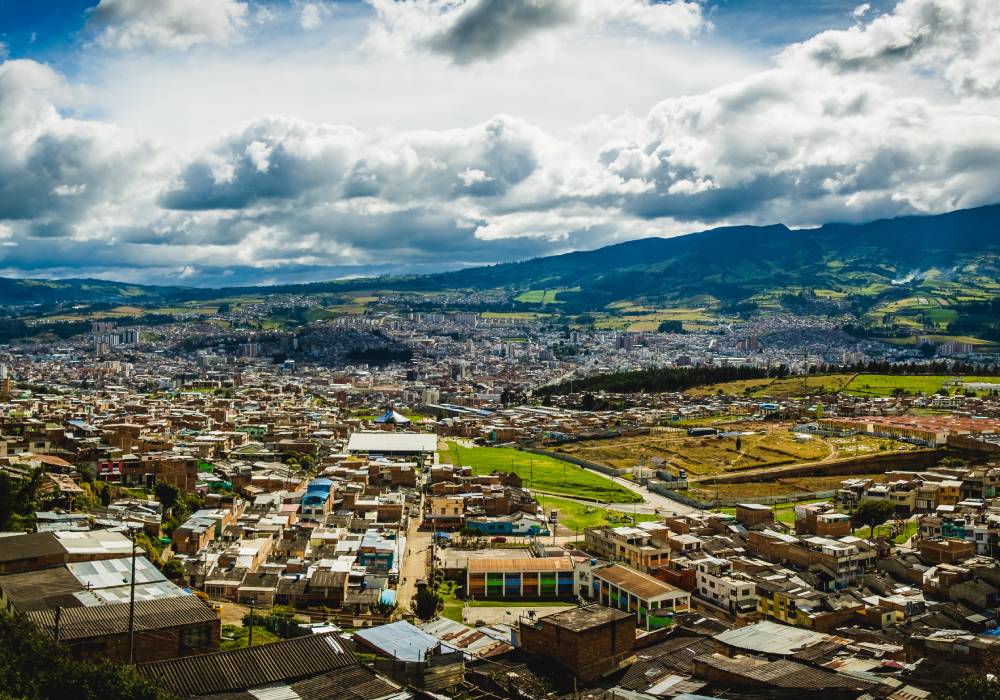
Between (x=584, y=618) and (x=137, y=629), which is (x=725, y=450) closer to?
(x=584, y=618)

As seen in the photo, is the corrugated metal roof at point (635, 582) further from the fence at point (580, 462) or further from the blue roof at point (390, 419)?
the blue roof at point (390, 419)

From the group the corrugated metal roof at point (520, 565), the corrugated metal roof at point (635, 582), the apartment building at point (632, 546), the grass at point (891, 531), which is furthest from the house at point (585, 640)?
the grass at point (891, 531)

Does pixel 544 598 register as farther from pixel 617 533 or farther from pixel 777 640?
pixel 777 640

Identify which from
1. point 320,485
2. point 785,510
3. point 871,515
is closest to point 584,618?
point 320,485

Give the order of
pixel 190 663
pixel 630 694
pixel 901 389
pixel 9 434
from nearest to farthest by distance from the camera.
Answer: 1. pixel 190 663
2. pixel 630 694
3. pixel 9 434
4. pixel 901 389

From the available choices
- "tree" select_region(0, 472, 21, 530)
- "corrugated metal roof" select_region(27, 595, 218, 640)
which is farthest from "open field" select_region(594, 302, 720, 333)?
"corrugated metal roof" select_region(27, 595, 218, 640)

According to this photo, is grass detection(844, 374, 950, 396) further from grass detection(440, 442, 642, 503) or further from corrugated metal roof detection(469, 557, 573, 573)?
corrugated metal roof detection(469, 557, 573, 573)

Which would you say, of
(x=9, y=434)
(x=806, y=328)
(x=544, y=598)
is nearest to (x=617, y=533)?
(x=544, y=598)
